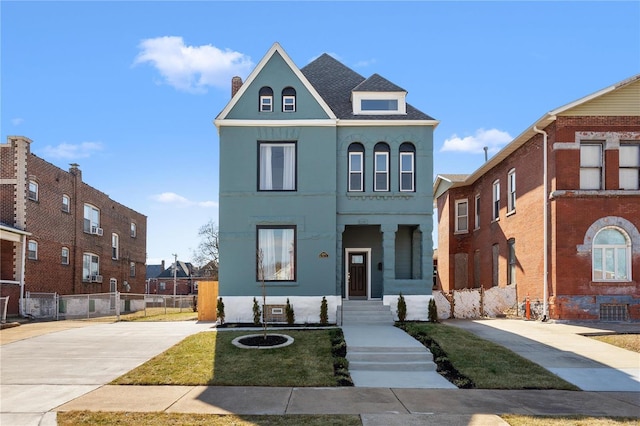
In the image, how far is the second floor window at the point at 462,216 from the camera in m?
30.8

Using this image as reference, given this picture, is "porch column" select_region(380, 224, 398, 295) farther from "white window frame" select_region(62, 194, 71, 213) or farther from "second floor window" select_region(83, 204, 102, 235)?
"second floor window" select_region(83, 204, 102, 235)

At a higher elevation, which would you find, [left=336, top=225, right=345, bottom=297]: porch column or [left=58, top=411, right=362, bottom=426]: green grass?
[left=336, top=225, right=345, bottom=297]: porch column

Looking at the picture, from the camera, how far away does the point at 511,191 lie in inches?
949

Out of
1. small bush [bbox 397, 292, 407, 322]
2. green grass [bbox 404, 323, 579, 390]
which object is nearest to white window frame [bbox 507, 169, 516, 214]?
small bush [bbox 397, 292, 407, 322]

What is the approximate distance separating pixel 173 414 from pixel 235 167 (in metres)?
11.9

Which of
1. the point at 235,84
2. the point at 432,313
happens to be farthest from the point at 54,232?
the point at 432,313

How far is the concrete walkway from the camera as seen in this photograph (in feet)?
28.8

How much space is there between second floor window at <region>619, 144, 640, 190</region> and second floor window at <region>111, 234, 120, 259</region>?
31974 millimetres

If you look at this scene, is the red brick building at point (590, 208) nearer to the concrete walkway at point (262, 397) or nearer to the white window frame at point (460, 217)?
the concrete walkway at point (262, 397)

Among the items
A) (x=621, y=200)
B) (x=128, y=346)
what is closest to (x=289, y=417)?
(x=128, y=346)

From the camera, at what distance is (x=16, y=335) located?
16891mm

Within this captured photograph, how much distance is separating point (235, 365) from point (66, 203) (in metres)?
22.5

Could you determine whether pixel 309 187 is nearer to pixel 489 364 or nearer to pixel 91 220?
pixel 489 364

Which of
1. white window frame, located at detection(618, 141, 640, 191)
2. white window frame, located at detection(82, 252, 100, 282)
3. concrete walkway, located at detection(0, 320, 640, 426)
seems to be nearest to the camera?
concrete walkway, located at detection(0, 320, 640, 426)
